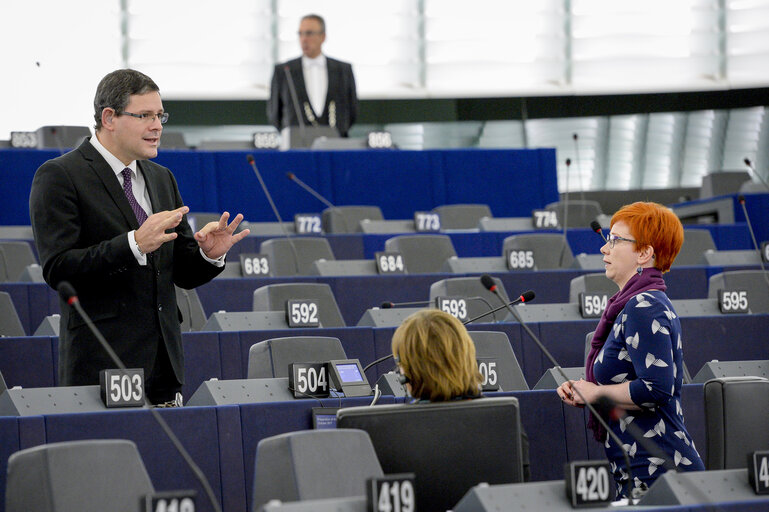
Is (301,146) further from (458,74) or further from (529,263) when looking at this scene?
(458,74)

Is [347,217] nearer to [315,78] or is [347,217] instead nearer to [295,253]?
[295,253]

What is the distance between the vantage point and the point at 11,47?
37.5 feet

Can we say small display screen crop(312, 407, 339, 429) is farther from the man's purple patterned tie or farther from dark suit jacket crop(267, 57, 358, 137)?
dark suit jacket crop(267, 57, 358, 137)

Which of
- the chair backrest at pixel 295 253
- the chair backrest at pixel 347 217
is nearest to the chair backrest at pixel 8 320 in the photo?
the chair backrest at pixel 295 253

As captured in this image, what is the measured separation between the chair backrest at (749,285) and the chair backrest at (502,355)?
80.8 inches

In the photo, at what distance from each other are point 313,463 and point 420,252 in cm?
434

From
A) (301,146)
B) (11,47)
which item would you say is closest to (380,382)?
(301,146)

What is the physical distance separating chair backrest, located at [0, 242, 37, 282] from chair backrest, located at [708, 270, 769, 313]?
369cm

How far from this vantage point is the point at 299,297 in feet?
17.9

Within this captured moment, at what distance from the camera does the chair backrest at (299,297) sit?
5.42 m

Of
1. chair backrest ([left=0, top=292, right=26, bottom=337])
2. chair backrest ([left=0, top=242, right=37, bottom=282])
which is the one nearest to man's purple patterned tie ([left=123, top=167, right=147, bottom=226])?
chair backrest ([left=0, top=292, right=26, bottom=337])

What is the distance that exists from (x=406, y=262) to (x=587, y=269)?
104 cm

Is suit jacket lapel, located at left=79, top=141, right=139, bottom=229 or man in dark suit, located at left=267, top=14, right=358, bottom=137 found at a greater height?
man in dark suit, located at left=267, top=14, right=358, bottom=137

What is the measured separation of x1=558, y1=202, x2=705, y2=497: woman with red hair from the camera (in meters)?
3.05
